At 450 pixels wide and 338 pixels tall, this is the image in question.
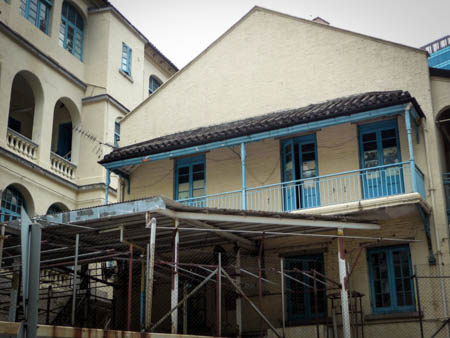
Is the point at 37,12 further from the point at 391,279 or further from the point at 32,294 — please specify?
the point at 32,294

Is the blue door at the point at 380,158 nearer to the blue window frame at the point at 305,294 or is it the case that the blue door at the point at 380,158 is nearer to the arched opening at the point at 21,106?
the blue window frame at the point at 305,294

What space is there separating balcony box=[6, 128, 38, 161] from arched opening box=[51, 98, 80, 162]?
9.47 feet

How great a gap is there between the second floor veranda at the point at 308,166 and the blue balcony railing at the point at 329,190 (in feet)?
0.09

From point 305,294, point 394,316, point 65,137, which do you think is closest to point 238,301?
point 305,294

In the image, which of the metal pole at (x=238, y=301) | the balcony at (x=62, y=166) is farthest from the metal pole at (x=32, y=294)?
the balcony at (x=62, y=166)

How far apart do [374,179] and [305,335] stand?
182 inches

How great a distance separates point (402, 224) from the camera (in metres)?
16.7

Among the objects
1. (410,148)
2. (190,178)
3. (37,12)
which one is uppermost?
(37,12)

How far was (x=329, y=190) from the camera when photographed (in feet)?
58.5

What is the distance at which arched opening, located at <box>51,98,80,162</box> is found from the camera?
1047 inches

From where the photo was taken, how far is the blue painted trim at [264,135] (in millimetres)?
16688

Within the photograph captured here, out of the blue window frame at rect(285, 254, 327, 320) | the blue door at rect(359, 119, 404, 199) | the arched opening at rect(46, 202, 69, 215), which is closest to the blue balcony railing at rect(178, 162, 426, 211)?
the blue door at rect(359, 119, 404, 199)

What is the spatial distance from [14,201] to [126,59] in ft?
29.9

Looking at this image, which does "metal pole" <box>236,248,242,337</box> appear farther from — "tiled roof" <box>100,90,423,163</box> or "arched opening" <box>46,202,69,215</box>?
"arched opening" <box>46,202,69,215</box>
